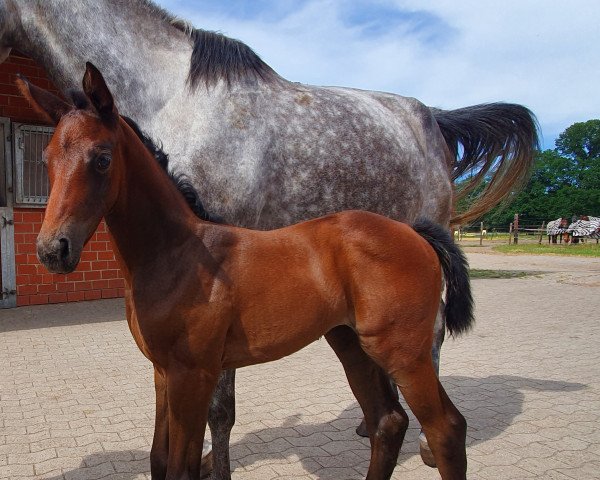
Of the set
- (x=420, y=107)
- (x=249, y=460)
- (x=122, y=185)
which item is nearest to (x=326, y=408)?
(x=249, y=460)

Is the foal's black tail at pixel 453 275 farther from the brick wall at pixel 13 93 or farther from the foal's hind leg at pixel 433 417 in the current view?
the brick wall at pixel 13 93

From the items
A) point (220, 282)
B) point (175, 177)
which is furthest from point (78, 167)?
point (220, 282)

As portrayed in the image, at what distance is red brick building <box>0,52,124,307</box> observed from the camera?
6.84 m

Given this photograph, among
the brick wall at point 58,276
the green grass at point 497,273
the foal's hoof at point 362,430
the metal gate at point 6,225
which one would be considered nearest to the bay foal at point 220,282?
the foal's hoof at point 362,430

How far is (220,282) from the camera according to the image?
193 cm

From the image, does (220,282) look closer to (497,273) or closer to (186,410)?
(186,410)

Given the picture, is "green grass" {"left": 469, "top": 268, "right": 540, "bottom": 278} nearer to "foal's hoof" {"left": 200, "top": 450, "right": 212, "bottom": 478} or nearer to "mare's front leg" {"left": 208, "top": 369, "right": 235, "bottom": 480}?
"foal's hoof" {"left": 200, "top": 450, "right": 212, "bottom": 478}

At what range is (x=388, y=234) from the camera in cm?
212

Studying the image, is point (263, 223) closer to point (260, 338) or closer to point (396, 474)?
point (260, 338)

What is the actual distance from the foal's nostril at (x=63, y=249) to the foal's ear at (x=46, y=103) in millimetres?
533

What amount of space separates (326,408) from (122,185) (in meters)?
2.62

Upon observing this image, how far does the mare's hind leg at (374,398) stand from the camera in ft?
7.84

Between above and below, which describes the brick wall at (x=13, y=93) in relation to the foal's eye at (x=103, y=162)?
above

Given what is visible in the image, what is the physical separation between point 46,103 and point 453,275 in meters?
1.87
